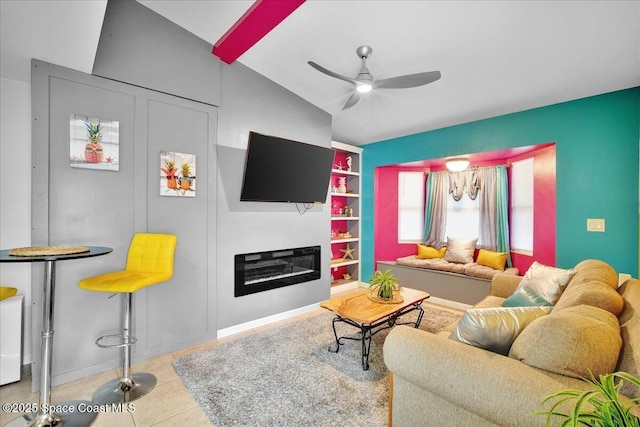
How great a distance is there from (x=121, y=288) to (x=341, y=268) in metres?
3.79

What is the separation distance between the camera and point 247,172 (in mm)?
3186

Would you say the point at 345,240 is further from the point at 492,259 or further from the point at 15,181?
the point at 15,181

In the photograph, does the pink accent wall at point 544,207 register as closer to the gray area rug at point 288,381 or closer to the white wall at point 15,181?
the gray area rug at point 288,381

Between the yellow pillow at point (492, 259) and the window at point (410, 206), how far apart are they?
44.7 inches

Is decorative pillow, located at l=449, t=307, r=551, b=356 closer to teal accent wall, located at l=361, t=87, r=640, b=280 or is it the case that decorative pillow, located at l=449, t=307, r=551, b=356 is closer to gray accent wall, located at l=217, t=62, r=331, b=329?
teal accent wall, located at l=361, t=87, r=640, b=280

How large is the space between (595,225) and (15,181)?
18.2 ft

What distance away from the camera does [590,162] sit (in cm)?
301

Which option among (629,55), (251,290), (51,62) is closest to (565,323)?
(629,55)

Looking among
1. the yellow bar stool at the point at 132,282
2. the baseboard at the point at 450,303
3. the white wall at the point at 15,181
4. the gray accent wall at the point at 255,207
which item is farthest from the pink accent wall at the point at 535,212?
the white wall at the point at 15,181

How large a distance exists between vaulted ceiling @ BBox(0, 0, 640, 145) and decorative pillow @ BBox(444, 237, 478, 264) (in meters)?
1.88

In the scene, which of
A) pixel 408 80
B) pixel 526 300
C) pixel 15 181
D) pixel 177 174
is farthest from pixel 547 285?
pixel 15 181

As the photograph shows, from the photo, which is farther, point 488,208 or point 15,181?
point 488,208

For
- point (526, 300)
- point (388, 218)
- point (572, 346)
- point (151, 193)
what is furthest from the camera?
point (388, 218)

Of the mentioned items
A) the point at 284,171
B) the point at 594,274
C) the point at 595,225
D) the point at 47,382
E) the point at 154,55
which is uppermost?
the point at 154,55
